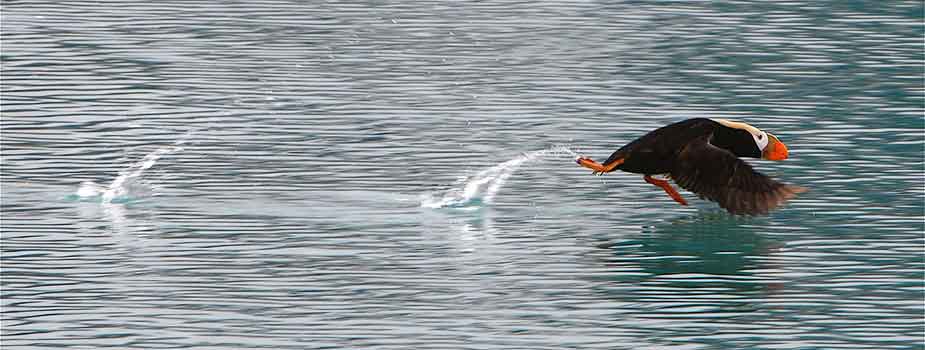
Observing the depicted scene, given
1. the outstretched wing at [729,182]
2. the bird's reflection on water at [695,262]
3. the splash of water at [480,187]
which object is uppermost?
the outstretched wing at [729,182]

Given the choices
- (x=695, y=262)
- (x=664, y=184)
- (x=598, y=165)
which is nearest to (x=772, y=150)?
(x=664, y=184)

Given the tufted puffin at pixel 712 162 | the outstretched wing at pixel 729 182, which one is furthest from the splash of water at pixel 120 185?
the outstretched wing at pixel 729 182

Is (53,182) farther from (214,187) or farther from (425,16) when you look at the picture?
(425,16)

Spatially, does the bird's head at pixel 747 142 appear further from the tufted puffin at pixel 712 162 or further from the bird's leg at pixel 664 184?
the bird's leg at pixel 664 184

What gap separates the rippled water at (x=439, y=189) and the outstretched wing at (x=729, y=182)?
463 millimetres

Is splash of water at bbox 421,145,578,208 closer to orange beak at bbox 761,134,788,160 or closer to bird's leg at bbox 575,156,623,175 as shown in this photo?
bird's leg at bbox 575,156,623,175

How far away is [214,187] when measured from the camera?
18688 millimetres

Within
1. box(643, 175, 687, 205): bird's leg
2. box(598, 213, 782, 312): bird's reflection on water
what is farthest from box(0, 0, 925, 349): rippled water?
box(643, 175, 687, 205): bird's leg

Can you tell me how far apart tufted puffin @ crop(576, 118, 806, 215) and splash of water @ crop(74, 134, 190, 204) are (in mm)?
4776

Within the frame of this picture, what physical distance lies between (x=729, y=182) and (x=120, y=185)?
6.04 m

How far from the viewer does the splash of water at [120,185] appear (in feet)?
60.1

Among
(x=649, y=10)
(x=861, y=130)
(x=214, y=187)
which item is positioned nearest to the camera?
(x=214, y=187)

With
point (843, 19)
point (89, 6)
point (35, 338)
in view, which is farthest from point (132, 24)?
point (35, 338)

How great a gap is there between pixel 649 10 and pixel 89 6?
365 inches
